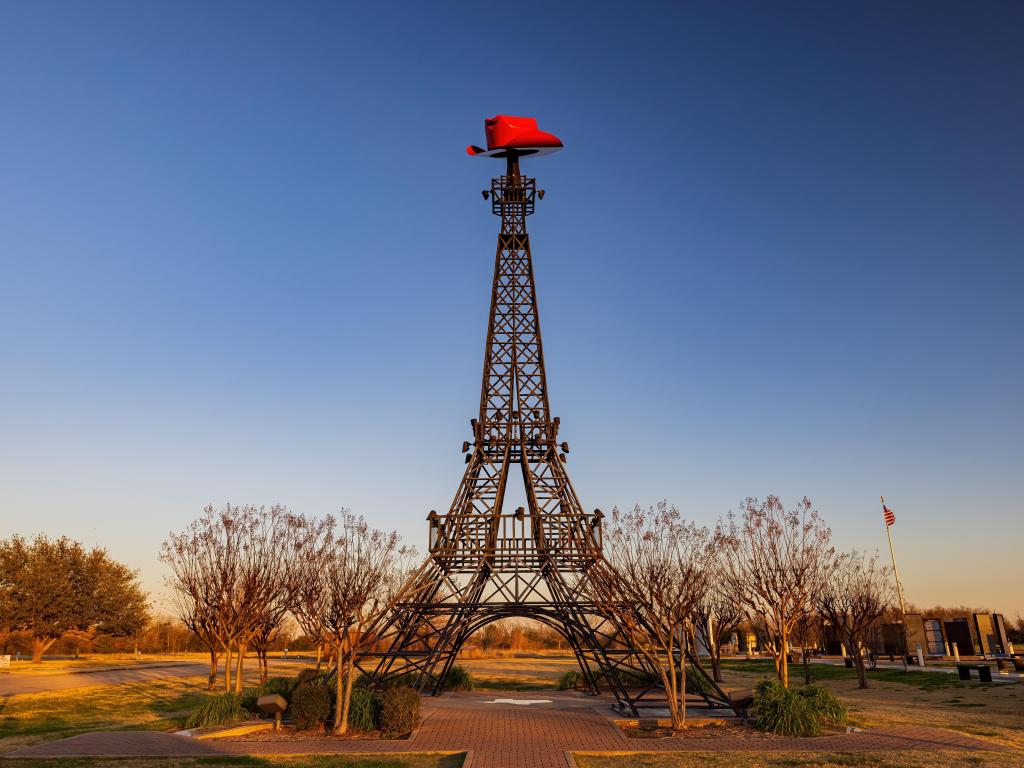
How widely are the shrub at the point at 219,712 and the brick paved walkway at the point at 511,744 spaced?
159 centimetres

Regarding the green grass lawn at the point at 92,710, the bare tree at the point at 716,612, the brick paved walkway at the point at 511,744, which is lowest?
the green grass lawn at the point at 92,710

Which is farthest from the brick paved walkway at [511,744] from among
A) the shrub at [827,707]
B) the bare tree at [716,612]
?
the bare tree at [716,612]

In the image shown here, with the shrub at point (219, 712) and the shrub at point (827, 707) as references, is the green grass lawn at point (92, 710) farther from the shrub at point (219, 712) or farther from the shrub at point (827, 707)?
the shrub at point (827, 707)

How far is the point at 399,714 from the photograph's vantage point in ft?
59.8

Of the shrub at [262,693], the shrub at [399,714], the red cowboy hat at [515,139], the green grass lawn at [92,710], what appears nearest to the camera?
the shrub at [399,714]

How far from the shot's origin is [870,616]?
3669cm

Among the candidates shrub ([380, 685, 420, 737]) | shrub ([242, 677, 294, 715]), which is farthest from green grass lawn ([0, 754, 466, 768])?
shrub ([242, 677, 294, 715])

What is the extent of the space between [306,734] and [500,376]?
15601 mm

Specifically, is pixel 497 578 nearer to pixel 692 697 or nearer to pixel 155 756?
pixel 692 697

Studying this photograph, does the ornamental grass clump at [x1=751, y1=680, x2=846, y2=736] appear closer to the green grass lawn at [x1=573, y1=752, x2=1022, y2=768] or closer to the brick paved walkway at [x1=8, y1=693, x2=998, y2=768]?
the brick paved walkway at [x1=8, y1=693, x2=998, y2=768]

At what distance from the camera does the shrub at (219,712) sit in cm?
1938

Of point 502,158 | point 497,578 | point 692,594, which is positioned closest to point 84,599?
point 497,578

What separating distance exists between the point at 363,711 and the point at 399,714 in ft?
4.51

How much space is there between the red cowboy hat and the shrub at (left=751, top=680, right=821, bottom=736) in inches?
894
